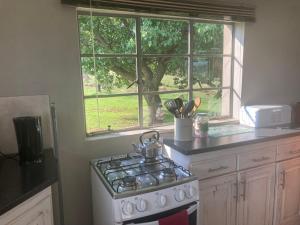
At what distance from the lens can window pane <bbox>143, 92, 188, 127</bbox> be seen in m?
2.25

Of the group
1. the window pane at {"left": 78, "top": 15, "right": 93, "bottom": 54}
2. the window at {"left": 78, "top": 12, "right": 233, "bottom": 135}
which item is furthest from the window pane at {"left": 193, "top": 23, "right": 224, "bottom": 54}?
the window pane at {"left": 78, "top": 15, "right": 93, "bottom": 54}

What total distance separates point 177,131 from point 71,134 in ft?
2.61

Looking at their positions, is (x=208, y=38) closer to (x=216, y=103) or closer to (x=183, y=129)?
(x=216, y=103)

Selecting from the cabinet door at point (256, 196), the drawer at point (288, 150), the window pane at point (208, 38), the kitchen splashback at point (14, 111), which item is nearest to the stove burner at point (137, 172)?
the kitchen splashback at point (14, 111)

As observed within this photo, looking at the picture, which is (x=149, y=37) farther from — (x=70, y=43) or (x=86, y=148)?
(x=86, y=148)

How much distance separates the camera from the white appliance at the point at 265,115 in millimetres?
2338

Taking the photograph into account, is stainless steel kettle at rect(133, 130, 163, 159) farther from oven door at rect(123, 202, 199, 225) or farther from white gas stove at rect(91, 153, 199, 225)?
oven door at rect(123, 202, 199, 225)

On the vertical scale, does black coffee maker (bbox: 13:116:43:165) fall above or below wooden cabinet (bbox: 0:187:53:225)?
above

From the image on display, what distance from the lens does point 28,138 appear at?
60.1 inches

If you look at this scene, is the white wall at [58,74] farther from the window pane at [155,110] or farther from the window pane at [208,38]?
the window pane at [208,38]

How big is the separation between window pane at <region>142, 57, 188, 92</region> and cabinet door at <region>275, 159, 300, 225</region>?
1.11 m

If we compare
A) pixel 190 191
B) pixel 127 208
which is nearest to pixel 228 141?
pixel 190 191

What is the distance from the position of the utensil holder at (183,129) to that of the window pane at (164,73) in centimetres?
44

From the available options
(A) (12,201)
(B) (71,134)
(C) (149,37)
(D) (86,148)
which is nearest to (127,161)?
(D) (86,148)
